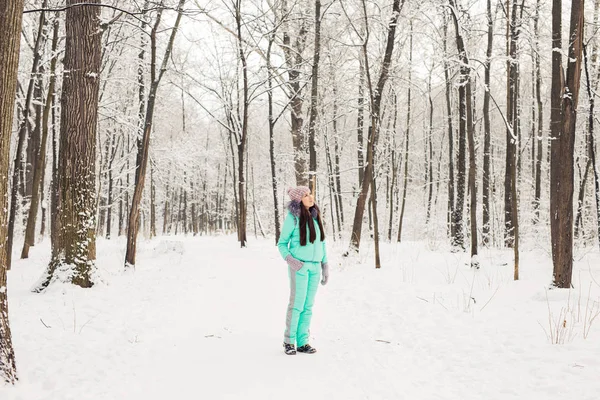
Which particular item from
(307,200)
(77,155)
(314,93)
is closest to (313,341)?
(307,200)

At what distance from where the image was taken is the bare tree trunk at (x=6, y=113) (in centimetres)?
333

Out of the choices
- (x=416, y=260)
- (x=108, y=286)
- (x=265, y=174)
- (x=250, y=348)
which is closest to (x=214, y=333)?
(x=250, y=348)

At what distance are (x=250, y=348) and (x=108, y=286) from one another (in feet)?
13.1

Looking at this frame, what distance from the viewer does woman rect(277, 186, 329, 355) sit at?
4477 mm

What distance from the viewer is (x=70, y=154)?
6977 mm

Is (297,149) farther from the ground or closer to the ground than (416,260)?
farther from the ground

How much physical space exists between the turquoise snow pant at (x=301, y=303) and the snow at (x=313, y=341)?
0.24 metres

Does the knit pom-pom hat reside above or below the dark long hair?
above

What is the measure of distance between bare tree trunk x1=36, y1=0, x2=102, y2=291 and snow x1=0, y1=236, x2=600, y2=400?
1.59 ft

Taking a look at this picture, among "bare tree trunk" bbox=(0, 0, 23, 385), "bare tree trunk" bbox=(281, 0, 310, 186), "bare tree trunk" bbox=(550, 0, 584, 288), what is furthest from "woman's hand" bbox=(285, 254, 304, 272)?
"bare tree trunk" bbox=(281, 0, 310, 186)

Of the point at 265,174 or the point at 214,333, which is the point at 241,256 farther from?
the point at 265,174

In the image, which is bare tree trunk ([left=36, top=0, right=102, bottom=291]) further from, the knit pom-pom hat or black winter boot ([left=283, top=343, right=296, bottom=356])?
the knit pom-pom hat

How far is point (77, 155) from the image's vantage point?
7.01m

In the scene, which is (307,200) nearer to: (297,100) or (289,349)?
(289,349)
